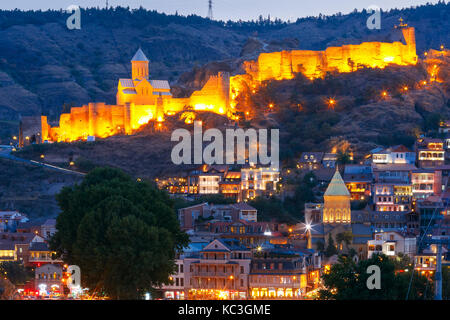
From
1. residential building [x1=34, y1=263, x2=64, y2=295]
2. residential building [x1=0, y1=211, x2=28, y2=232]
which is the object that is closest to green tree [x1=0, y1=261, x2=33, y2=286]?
residential building [x1=34, y1=263, x2=64, y2=295]

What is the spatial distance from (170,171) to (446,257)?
136 feet

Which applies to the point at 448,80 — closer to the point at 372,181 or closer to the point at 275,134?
the point at 275,134

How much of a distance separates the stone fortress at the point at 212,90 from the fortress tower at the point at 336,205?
34.7 meters

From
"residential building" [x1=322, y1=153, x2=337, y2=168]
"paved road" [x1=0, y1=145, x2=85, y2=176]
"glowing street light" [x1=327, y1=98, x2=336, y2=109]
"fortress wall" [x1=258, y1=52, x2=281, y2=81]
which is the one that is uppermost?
"fortress wall" [x1=258, y1=52, x2=281, y2=81]

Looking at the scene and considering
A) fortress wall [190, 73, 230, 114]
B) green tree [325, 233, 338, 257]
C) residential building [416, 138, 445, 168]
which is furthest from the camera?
fortress wall [190, 73, 230, 114]

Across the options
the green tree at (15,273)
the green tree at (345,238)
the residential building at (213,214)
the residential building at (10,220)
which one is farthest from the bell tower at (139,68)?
the green tree at (15,273)

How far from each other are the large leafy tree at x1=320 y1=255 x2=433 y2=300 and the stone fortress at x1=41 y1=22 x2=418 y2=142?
204 ft

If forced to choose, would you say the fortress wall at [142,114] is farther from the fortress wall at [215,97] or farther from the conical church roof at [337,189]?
the conical church roof at [337,189]

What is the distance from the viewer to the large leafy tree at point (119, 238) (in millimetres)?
49938

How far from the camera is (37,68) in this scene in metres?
193

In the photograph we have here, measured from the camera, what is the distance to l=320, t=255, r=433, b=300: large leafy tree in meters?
49.1

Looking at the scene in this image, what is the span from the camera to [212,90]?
116 m

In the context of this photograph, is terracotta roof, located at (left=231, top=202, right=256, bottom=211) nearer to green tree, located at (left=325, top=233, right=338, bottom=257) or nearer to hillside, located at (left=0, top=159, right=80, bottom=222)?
green tree, located at (left=325, top=233, right=338, bottom=257)

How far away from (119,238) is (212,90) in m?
66.7
